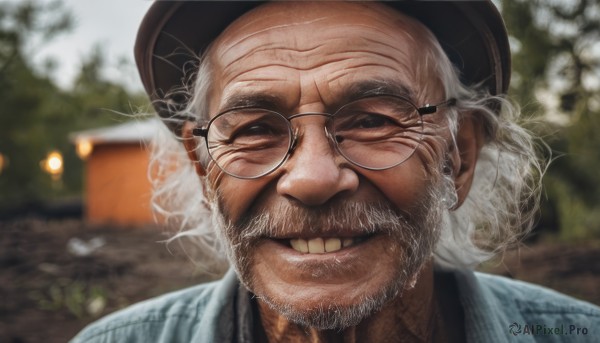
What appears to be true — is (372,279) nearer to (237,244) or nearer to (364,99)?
(237,244)

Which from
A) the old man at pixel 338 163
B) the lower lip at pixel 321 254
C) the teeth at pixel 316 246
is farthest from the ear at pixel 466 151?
the teeth at pixel 316 246

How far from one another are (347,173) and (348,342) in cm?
68

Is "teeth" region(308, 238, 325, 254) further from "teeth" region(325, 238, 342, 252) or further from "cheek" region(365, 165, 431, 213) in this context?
"cheek" region(365, 165, 431, 213)

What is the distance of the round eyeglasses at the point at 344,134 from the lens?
1.68 metres

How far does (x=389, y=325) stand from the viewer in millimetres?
1886

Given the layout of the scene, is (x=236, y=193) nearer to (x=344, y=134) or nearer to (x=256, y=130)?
(x=256, y=130)

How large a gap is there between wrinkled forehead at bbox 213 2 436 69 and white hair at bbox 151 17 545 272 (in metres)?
0.18

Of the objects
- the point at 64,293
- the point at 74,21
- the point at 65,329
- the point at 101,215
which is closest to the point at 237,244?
the point at 65,329

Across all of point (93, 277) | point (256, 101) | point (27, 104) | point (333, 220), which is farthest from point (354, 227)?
point (27, 104)

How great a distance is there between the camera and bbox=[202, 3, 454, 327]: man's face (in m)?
1.61

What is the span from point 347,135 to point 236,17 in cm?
69

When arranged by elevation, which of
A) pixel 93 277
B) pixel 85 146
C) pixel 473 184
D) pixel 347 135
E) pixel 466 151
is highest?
pixel 347 135

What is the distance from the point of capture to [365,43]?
5.73 ft

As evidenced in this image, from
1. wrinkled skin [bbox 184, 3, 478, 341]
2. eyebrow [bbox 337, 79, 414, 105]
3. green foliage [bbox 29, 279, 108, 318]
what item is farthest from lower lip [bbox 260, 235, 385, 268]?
green foliage [bbox 29, 279, 108, 318]
